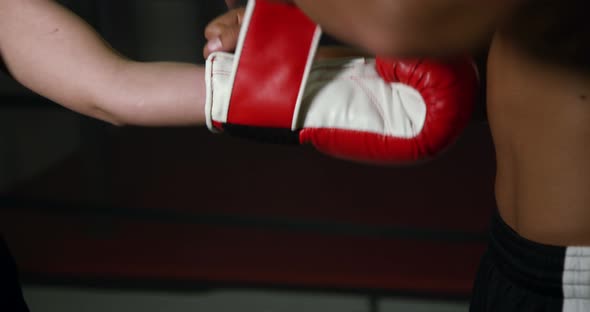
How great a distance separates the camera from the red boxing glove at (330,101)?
65 cm

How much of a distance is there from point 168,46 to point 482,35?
2.84m

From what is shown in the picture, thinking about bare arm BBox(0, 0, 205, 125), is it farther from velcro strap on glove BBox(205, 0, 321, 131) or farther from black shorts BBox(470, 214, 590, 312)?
black shorts BBox(470, 214, 590, 312)

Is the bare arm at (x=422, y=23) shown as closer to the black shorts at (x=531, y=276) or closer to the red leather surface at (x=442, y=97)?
the red leather surface at (x=442, y=97)

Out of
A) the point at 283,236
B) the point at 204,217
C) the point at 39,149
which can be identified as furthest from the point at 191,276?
the point at 39,149

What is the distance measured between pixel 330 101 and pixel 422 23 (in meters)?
0.27

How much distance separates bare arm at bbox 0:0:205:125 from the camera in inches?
29.1

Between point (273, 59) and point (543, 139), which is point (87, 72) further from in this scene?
point (543, 139)

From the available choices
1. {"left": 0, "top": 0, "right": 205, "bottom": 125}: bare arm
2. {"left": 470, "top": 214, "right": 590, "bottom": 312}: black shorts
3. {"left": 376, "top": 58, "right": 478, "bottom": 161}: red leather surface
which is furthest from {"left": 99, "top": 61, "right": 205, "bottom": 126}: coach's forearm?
{"left": 470, "top": 214, "right": 590, "bottom": 312}: black shorts

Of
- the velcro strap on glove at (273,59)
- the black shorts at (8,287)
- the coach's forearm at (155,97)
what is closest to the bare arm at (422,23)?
the velcro strap on glove at (273,59)

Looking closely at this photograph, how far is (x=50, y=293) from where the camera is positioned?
77.2 inches

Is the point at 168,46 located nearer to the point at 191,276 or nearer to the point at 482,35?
the point at 191,276

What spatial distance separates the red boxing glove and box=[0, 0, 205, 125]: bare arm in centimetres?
6

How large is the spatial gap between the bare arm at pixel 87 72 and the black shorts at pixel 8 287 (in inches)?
8.4

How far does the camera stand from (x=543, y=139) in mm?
676
